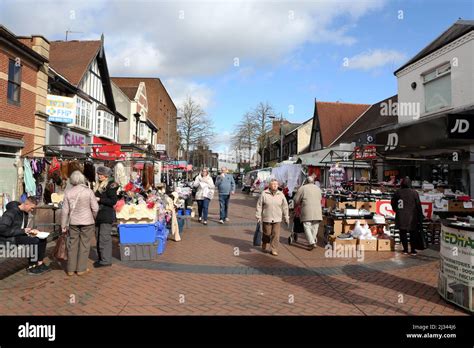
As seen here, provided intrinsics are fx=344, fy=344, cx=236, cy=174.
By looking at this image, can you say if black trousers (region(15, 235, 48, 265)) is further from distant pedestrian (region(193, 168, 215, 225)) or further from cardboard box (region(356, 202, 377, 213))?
cardboard box (region(356, 202, 377, 213))

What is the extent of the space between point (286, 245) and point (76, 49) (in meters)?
20.7

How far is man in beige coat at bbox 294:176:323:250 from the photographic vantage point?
8430 mm

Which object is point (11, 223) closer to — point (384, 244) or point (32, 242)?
point (32, 242)

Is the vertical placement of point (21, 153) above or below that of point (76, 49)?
below

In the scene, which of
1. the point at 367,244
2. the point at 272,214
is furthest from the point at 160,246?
the point at 367,244

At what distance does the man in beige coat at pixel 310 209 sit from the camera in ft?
27.7

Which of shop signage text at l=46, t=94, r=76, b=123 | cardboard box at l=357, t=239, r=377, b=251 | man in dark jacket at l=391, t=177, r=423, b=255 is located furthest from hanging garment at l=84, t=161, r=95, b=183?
man in dark jacket at l=391, t=177, r=423, b=255

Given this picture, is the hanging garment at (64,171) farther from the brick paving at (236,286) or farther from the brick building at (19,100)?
the brick paving at (236,286)

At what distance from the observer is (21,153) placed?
1320cm

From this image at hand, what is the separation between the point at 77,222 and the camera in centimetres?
618
